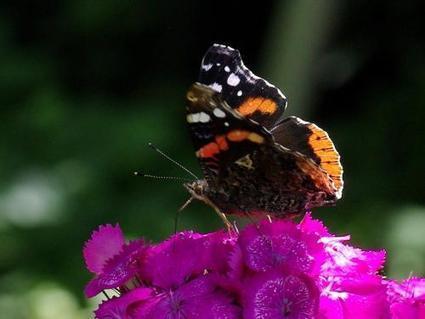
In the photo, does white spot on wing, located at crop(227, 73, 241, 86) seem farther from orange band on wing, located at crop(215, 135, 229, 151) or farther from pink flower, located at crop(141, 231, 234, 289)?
pink flower, located at crop(141, 231, 234, 289)

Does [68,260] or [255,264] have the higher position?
[255,264]

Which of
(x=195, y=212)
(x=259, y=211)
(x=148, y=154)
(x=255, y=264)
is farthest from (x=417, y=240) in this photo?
(x=255, y=264)

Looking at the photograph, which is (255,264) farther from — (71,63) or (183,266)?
(71,63)

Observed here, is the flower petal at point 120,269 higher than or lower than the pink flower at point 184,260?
lower

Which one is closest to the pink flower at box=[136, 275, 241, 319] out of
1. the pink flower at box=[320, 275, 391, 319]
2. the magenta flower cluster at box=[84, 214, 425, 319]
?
the magenta flower cluster at box=[84, 214, 425, 319]

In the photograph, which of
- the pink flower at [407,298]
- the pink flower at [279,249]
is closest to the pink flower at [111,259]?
the pink flower at [279,249]

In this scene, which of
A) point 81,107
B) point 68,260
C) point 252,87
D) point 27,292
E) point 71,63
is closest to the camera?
point 252,87

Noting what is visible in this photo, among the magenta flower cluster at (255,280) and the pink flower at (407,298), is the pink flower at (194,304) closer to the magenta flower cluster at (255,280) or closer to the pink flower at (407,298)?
the magenta flower cluster at (255,280)
